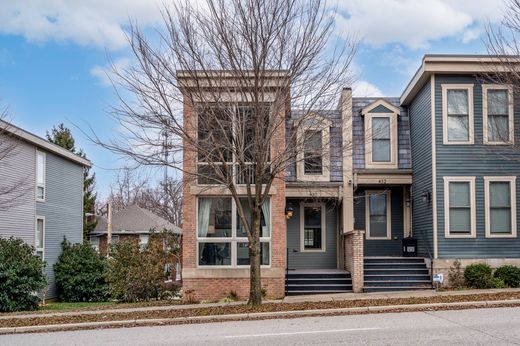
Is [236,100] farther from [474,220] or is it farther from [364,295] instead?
[474,220]

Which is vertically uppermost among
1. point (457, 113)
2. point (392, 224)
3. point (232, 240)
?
point (457, 113)

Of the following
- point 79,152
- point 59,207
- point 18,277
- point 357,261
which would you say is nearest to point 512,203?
point 357,261

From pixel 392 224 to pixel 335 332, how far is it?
39.3 ft

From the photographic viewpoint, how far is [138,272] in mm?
18000

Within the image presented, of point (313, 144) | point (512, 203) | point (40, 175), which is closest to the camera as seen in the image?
point (313, 144)

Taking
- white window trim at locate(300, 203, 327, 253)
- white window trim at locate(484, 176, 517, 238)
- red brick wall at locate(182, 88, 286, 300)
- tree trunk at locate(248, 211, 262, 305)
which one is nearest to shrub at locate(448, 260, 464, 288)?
white window trim at locate(484, 176, 517, 238)

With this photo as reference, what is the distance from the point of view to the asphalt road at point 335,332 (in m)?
8.95

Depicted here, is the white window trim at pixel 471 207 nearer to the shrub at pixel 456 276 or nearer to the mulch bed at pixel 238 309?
the shrub at pixel 456 276

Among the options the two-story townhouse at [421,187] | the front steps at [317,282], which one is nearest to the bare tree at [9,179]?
the two-story townhouse at [421,187]

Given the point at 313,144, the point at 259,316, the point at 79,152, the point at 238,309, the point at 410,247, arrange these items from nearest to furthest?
the point at 259,316 → the point at 238,309 → the point at 313,144 → the point at 410,247 → the point at 79,152

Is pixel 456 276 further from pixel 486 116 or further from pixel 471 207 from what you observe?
pixel 486 116

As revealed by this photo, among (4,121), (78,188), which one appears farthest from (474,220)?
(78,188)

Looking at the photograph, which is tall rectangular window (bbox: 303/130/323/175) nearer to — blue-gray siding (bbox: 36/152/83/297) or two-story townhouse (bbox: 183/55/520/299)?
two-story townhouse (bbox: 183/55/520/299)

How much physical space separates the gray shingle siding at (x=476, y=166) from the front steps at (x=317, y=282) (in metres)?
3.17
